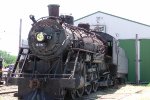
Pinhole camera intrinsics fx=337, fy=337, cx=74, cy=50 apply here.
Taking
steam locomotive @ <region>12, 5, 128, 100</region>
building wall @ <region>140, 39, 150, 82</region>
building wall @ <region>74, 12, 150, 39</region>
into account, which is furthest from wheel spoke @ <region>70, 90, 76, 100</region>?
building wall @ <region>74, 12, 150, 39</region>

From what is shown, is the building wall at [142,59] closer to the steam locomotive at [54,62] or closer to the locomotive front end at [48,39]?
the steam locomotive at [54,62]

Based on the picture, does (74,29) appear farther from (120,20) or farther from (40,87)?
(120,20)

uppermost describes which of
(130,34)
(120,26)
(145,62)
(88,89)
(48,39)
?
(120,26)

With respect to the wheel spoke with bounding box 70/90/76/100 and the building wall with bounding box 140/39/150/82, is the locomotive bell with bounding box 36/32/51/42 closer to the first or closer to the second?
the wheel spoke with bounding box 70/90/76/100

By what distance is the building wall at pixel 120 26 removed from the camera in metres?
29.0

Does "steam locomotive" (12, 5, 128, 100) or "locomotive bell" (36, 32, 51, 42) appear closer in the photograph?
"steam locomotive" (12, 5, 128, 100)

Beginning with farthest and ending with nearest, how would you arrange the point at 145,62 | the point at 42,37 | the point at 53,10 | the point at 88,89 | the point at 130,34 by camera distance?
1. the point at 130,34
2. the point at 145,62
3. the point at 88,89
4. the point at 53,10
5. the point at 42,37

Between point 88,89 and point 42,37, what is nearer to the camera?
point 42,37

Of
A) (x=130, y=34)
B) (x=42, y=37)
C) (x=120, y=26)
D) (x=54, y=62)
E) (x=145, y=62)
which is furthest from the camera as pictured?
(x=120, y=26)

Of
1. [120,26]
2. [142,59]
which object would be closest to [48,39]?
[142,59]

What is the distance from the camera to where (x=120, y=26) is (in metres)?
29.9

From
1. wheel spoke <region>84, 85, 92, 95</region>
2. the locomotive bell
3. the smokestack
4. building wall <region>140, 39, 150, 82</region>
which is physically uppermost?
the smokestack

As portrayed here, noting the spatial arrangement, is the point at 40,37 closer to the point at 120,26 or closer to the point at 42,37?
the point at 42,37

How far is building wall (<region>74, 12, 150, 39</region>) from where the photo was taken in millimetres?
29016
